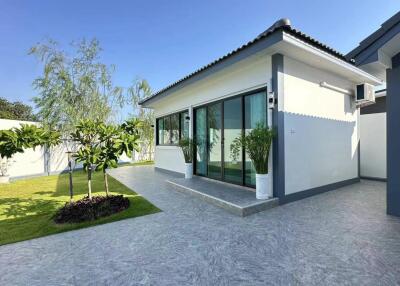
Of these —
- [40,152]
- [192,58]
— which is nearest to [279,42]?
[192,58]

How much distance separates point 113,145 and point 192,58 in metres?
11.7

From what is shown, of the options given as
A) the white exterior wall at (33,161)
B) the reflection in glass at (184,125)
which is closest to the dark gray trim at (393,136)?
the reflection in glass at (184,125)

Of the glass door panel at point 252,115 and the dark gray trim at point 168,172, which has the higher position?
the glass door panel at point 252,115

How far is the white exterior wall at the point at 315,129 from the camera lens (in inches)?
223

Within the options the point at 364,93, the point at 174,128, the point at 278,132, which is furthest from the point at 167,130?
the point at 364,93

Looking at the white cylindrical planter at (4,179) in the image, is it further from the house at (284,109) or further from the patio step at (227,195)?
the house at (284,109)

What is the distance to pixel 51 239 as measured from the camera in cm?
375

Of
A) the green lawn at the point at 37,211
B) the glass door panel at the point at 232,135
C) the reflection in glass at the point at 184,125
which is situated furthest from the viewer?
the reflection in glass at the point at 184,125

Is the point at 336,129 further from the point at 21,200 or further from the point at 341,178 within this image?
the point at 21,200

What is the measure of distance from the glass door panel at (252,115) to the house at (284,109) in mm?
28

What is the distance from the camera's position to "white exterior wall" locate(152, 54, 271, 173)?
19.2ft

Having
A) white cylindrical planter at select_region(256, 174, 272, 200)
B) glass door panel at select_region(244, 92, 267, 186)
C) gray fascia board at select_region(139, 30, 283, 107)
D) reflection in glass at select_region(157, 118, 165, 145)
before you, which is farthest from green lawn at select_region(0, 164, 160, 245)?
reflection in glass at select_region(157, 118, 165, 145)

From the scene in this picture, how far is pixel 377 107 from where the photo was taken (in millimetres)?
8523

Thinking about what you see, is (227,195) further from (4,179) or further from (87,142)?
(4,179)
